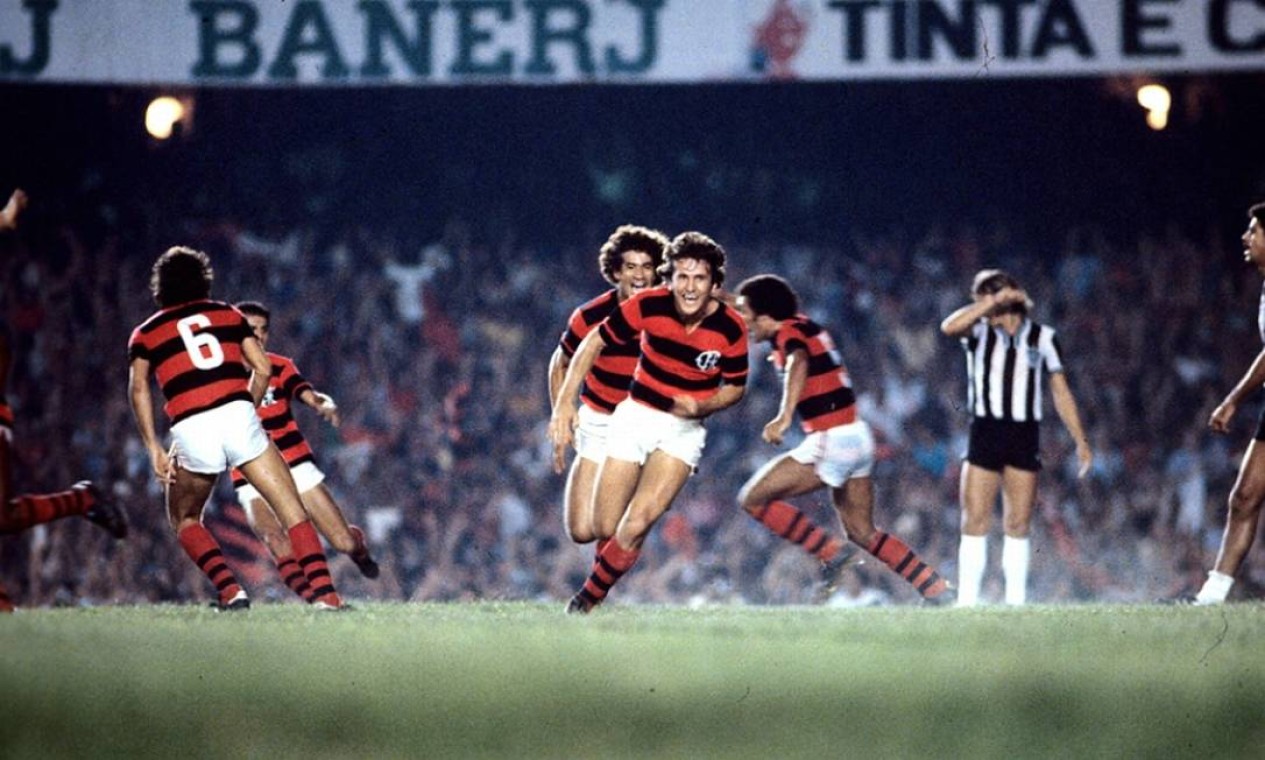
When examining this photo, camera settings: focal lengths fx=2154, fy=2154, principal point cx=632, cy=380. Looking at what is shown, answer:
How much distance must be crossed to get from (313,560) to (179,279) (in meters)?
1.48

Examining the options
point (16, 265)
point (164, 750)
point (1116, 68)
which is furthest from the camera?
point (16, 265)

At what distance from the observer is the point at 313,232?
53.3ft

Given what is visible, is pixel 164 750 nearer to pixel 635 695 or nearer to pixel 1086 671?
pixel 635 695

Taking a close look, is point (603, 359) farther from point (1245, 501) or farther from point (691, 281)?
point (1245, 501)

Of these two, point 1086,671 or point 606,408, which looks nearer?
point 1086,671

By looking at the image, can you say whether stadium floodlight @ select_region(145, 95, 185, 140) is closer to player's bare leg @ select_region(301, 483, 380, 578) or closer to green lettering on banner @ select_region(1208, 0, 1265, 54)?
player's bare leg @ select_region(301, 483, 380, 578)

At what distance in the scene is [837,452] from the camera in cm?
1084

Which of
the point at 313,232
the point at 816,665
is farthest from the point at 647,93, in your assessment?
the point at 816,665

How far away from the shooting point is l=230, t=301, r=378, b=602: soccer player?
10.4m

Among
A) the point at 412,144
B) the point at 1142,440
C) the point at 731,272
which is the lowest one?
the point at 1142,440

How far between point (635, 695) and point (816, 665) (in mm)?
780

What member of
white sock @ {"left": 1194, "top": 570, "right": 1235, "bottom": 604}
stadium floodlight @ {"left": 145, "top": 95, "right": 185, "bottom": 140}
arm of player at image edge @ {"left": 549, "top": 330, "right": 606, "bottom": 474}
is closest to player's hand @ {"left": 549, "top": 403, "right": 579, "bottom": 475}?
arm of player at image edge @ {"left": 549, "top": 330, "right": 606, "bottom": 474}

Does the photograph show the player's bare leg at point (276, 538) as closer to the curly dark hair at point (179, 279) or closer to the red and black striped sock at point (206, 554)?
the red and black striped sock at point (206, 554)

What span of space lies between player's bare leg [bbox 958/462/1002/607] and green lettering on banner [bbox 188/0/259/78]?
479 cm
